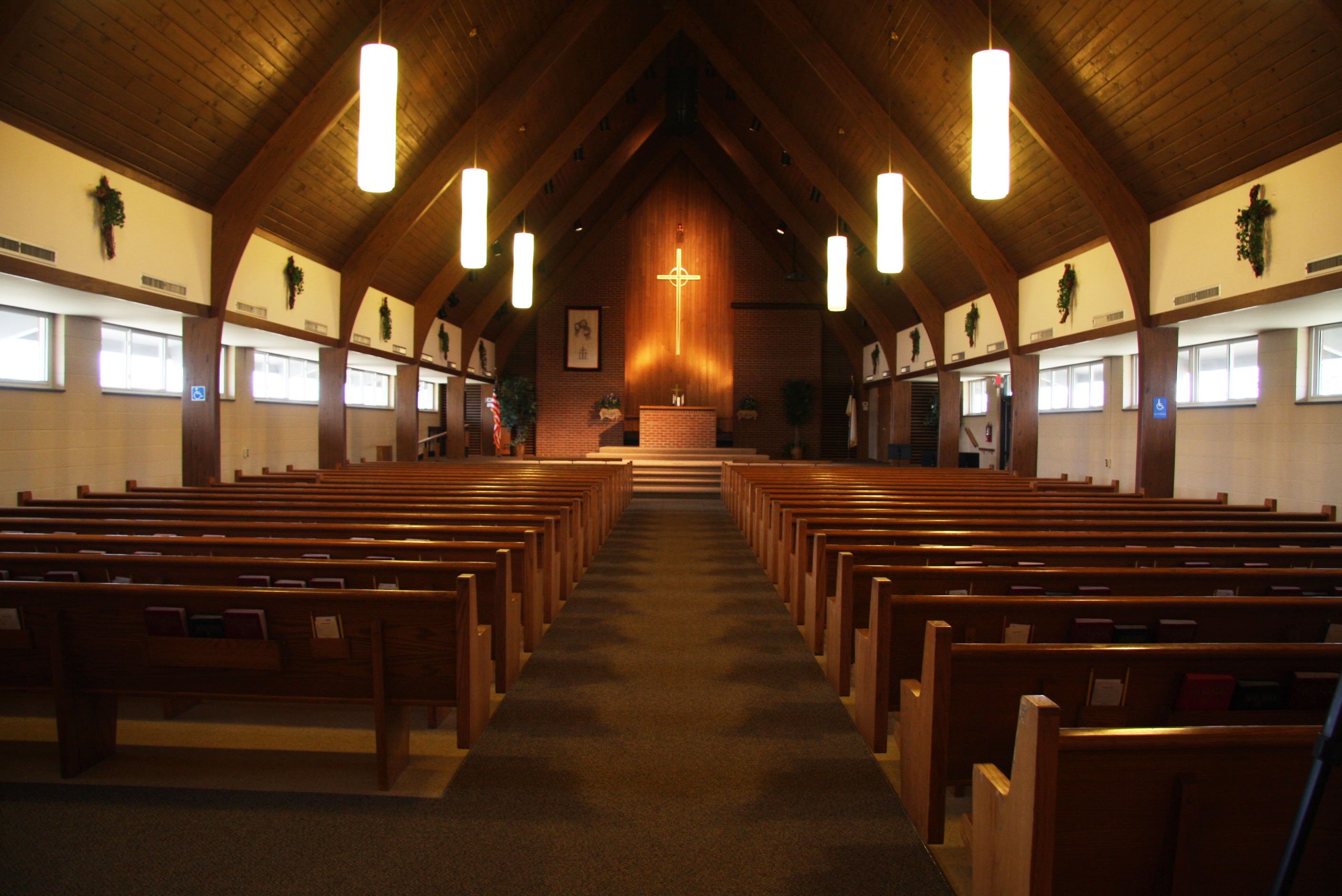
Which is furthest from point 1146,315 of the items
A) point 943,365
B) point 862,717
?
point 862,717

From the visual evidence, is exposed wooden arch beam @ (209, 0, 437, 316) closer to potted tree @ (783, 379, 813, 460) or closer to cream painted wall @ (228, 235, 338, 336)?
cream painted wall @ (228, 235, 338, 336)

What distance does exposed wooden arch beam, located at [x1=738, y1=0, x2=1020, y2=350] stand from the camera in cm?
931

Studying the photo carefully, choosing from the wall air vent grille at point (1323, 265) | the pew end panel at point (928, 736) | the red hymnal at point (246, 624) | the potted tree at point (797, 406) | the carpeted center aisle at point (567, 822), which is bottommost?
the carpeted center aisle at point (567, 822)

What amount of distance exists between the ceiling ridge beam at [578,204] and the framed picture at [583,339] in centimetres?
227

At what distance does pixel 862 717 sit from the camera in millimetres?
2619

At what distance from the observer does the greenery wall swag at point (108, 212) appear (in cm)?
630

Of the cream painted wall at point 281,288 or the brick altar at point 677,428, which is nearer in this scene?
the cream painted wall at point 281,288

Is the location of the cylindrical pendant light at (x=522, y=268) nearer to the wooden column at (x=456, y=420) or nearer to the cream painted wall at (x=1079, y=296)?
the wooden column at (x=456, y=420)

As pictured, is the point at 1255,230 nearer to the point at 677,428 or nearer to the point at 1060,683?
the point at 1060,683

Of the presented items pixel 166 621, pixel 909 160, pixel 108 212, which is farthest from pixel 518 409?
pixel 166 621

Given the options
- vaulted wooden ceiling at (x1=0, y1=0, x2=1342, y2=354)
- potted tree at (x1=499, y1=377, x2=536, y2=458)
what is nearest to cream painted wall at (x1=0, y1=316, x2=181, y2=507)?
vaulted wooden ceiling at (x1=0, y1=0, x2=1342, y2=354)

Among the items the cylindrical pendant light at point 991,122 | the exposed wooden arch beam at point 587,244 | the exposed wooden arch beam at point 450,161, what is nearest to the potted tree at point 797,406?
the exposed wooden arch beam at point 587,244

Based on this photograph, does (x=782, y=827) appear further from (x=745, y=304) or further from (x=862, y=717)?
(x=745, y=304)

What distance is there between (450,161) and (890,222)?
550 cm
